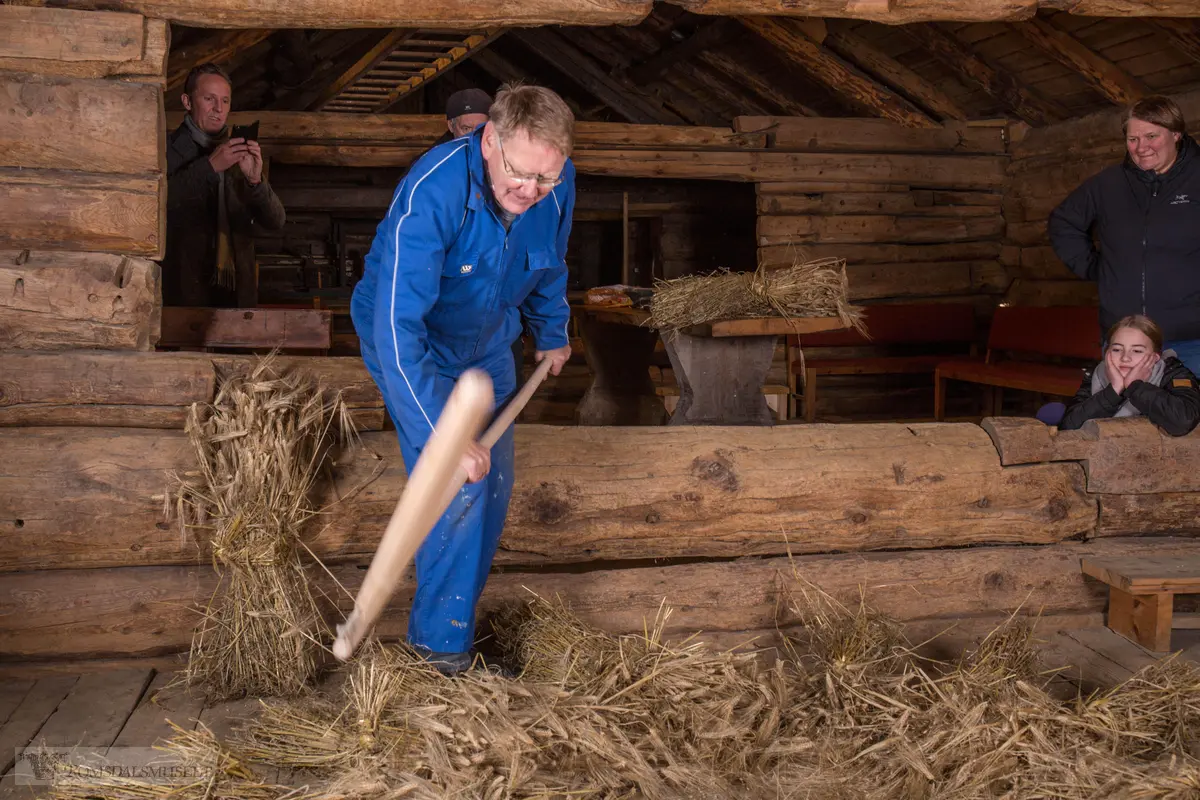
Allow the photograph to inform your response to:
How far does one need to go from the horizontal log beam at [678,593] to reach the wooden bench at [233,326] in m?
1.02

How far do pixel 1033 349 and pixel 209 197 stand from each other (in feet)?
20.3

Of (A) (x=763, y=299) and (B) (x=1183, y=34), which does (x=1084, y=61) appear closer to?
(B) (x=1183, y=34)

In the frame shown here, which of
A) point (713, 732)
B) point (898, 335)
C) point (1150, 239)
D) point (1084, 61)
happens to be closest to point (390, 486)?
point (713, 732)

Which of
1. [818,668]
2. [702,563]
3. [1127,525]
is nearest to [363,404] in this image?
[702,563]

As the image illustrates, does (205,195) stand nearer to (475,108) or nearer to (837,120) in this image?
(475,108)

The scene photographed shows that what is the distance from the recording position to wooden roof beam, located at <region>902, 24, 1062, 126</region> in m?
8.02

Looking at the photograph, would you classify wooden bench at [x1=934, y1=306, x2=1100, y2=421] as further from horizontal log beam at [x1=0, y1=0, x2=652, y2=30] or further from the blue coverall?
the blue coverall

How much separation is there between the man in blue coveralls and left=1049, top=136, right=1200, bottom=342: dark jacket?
273 cm

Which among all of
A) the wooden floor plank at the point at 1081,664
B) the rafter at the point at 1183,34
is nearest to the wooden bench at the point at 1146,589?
the wooden floor plank at the point at 1081,664

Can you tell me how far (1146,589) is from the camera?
380cm

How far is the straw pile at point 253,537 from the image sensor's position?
3348 mm

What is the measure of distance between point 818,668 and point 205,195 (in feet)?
11.0

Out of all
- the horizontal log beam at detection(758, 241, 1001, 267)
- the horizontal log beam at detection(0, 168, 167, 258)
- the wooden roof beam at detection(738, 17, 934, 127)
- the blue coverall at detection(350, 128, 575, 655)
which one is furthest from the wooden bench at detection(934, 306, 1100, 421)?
the horizontal log beam at detection(0, 168, 167, 258)

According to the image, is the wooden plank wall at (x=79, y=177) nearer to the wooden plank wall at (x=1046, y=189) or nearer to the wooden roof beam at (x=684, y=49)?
the wooden roof beam at (x=684, y=49)
